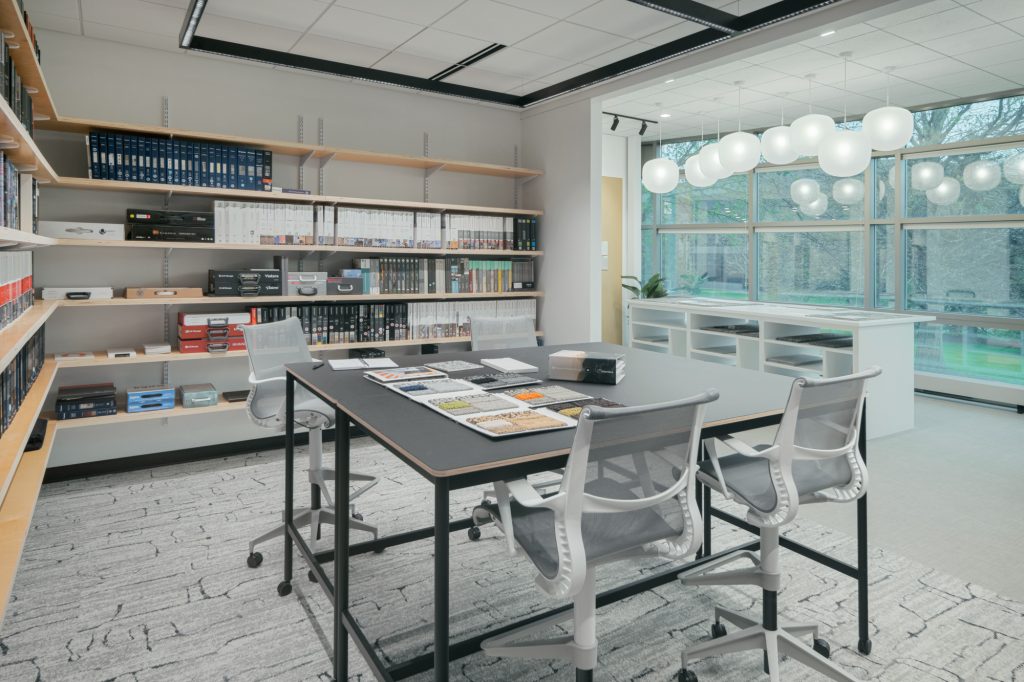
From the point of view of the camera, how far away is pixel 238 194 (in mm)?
4203

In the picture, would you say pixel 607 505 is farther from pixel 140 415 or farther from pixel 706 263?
pixel 706 263

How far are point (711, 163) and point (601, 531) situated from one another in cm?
419

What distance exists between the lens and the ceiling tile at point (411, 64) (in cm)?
452

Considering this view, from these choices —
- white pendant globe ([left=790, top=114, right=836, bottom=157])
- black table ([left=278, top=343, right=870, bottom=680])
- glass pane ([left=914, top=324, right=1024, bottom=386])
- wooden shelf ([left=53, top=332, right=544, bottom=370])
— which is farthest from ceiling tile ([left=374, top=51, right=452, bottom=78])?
glass pane ([left=914, top=324, right=1024, bottom=386])

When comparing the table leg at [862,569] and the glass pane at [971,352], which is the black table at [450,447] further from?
the glass pane at [971,352]

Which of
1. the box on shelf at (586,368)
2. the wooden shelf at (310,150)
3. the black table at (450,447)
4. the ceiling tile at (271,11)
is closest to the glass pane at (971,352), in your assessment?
the wooden shelf at (310,150)

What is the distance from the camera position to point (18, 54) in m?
2.52

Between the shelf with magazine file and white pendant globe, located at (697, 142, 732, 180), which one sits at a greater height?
white pendant globe, located at (697, 142, 732, 180)

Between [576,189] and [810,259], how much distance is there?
10.7 feet

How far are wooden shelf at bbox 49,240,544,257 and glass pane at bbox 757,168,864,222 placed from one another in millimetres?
3153

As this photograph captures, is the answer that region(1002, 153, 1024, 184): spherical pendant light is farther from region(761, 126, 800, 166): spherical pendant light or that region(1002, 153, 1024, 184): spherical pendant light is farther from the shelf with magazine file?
the shelf with magazine file

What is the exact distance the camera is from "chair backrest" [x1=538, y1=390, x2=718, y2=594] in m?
1.52

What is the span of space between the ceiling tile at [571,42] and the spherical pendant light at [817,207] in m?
3.05

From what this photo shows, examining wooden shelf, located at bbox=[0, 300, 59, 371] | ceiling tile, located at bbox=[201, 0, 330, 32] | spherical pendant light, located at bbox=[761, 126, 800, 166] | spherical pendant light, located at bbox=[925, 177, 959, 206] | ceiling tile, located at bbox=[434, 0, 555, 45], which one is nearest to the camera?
wooden shelf, located at bbox=[0, 300, 59, 371]
